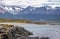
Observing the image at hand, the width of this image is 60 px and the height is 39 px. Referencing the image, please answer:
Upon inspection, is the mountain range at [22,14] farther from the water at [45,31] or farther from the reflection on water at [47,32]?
the reflection on water at [47,32]

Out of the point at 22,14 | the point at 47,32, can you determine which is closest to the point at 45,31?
the point at 47,32

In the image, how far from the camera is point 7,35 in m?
11.8

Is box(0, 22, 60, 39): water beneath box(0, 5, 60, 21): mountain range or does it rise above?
above

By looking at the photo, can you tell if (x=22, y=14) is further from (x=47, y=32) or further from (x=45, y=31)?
(x=47, y=32)

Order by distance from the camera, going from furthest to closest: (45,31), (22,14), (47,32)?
1. (22,14)
2. (45,31)
3. (47,32)

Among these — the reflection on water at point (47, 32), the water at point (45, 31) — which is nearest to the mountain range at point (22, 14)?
the water at point (45, 31)

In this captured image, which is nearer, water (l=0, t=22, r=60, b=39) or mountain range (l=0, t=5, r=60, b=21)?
water (l=0, t=22, r=60, b=39)

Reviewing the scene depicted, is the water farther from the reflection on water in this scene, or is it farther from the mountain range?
the mountain range

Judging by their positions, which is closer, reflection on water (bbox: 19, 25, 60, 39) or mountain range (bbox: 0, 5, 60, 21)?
reflection on water (bbox: 19, 25, 60, 39)

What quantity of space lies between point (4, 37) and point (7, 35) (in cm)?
16

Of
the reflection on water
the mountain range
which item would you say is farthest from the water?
the mountain range

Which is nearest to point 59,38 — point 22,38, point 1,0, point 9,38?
point 22,38

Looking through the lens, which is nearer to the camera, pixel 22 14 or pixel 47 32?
pixel 47 32

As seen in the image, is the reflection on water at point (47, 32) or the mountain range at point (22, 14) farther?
the mountain range at point (22, 14)
